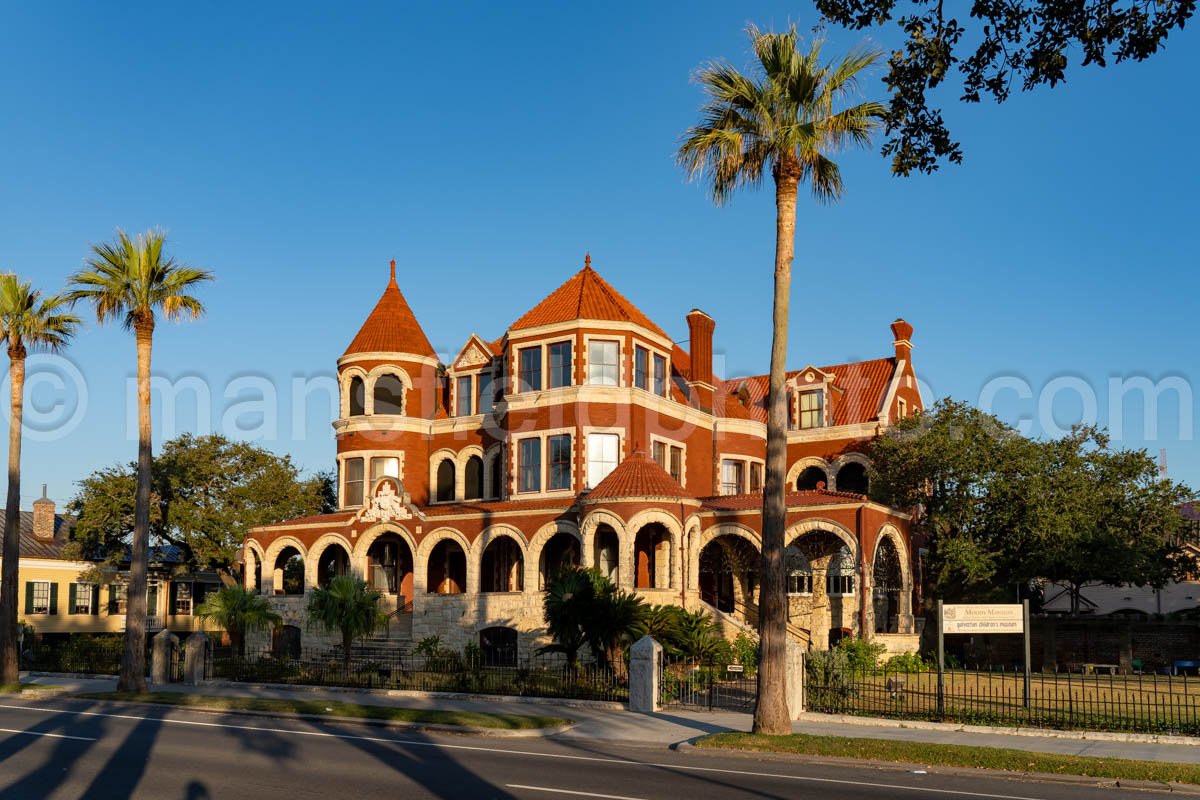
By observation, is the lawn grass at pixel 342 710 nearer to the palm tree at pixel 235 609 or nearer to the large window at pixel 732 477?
the palm tree at pixel 235 609

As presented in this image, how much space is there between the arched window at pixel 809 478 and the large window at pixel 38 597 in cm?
3975

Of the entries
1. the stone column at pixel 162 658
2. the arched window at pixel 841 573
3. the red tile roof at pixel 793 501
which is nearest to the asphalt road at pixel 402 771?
the stone column at pixel 162 658

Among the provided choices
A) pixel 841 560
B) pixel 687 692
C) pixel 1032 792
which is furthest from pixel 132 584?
pixel 1032 792

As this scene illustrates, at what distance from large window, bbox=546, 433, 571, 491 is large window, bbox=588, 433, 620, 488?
37.8 inches

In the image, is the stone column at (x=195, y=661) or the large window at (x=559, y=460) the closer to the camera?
the stone column at (x=195, y=661)

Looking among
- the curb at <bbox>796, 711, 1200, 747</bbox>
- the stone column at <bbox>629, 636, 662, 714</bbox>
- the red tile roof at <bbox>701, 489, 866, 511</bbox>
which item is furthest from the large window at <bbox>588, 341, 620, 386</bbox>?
the curb at <bbox>796, 711, 1200, 747</bbox>

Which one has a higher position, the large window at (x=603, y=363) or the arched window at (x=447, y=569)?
the large window at (x=603, y=363)

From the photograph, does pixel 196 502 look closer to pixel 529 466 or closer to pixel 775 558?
pixel 529 466

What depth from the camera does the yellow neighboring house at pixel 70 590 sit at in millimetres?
57250

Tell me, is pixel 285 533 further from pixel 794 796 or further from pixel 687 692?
pixel 794 796

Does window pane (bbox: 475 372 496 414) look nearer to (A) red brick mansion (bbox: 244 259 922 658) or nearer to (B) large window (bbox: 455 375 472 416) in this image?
(A) red brick mansion (bbox: 244 259 922 658)

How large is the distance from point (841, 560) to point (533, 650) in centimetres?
1135

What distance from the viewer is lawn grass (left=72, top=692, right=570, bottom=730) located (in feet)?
76.8

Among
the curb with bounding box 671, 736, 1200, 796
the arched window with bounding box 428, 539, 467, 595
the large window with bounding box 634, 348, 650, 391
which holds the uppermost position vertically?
the large window with bounding box 634, 348, 650, 391
